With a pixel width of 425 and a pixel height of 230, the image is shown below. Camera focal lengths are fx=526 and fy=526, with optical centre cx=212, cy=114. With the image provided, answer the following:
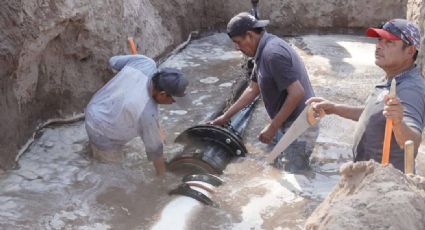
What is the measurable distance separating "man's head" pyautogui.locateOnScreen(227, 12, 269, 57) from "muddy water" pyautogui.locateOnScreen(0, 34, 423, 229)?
113 cm

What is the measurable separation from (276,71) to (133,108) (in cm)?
117

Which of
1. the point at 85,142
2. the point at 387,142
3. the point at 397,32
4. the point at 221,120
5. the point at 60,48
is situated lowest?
the point at 85,142

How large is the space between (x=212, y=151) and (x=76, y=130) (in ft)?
5.12

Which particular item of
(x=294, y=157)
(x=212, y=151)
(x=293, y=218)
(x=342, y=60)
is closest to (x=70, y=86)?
(x=212, y=151)

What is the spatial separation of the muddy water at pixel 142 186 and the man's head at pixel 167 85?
0.73 meters

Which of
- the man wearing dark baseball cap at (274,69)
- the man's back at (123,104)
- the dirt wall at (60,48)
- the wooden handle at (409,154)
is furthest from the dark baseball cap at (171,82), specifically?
the wooden handle at (409,154)

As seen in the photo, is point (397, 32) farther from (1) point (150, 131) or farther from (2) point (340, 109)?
(1) point (150, 131)

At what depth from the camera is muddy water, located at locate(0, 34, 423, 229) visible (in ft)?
12.4

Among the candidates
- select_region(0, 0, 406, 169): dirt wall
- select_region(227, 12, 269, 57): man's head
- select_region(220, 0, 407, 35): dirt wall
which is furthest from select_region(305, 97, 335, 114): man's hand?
select_region(220, 0, 407, 35): dirt wall

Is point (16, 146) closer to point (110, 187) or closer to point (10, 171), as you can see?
point (10, 171)

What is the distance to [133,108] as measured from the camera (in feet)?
13.8

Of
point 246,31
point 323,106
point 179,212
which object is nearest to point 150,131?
point 179,212

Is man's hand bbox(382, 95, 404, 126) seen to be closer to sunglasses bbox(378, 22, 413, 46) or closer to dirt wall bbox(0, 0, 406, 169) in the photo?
sunglasses bbox(378, 22, 413, 46)

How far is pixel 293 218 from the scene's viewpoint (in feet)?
12.1
